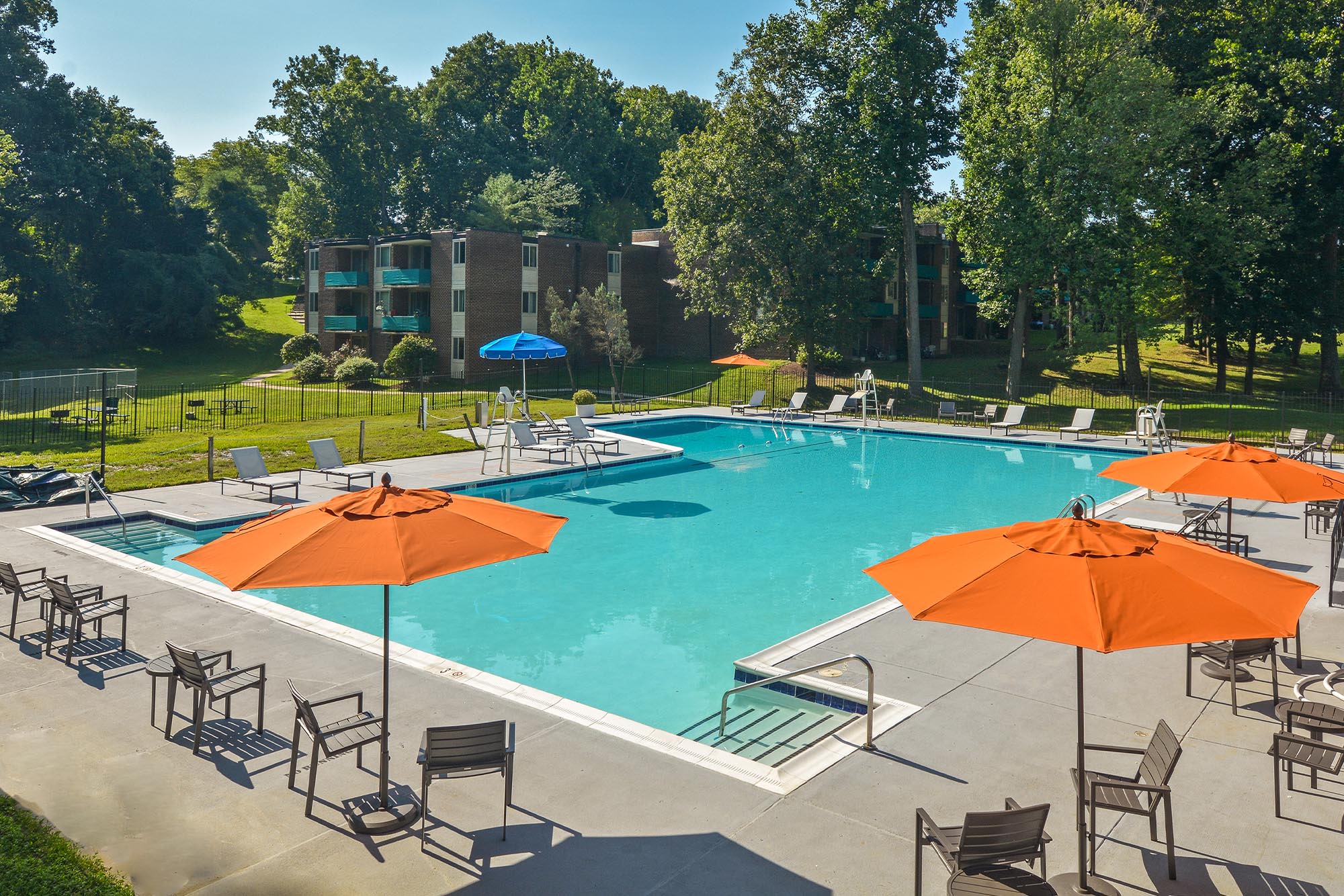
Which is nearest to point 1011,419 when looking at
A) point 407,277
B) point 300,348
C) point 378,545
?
point 378,545

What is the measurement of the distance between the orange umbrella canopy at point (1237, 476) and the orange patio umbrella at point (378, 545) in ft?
23.9

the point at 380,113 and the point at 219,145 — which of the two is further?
the point at 219,145

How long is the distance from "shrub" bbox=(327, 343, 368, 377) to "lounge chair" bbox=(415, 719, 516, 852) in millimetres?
44967

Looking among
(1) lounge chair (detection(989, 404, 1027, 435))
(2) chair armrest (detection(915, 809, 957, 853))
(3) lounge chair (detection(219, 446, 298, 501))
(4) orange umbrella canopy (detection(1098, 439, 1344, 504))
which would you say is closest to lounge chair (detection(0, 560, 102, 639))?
(3) lounge chair (detection(219, 446, 298, 501))

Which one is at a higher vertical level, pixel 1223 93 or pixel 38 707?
pixel 1223 93

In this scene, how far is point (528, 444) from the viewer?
2434 centimetres

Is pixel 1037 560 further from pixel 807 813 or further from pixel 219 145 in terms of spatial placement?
pixel 219 145

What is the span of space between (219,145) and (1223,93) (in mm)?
85263

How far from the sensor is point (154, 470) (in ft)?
71.4

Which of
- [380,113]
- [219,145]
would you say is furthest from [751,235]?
[219,145]

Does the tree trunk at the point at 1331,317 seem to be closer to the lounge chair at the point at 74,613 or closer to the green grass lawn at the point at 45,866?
the lounge chair at the point at 74,613

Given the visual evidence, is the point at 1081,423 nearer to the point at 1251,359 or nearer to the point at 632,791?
the point at 1251,359

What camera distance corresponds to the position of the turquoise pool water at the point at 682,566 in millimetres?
11320

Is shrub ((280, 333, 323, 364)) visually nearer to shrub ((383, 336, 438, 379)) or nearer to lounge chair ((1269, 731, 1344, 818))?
shrub ((383, 336, 438, 379))
